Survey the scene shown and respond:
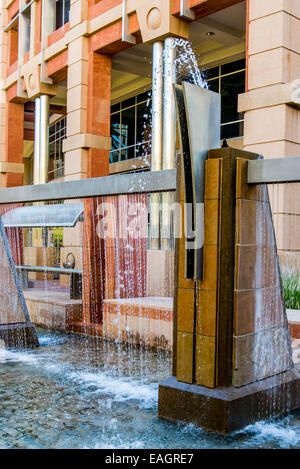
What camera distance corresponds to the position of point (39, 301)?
37.9 feet

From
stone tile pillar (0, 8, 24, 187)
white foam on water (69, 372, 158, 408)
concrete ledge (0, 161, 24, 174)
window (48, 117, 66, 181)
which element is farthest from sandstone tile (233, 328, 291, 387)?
window (48, 117, 66, 181)

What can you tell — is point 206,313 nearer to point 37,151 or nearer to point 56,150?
point 37,151

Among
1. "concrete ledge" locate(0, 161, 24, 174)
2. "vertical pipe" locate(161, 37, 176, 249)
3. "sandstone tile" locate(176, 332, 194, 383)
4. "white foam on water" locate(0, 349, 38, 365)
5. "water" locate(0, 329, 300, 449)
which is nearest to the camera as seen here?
"water" locate(0, 329, 300, 449)

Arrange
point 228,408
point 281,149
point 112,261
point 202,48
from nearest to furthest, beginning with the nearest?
point 228,408 < point 281,149 < point 112,261 < point 202,48

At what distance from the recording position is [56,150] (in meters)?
29.0

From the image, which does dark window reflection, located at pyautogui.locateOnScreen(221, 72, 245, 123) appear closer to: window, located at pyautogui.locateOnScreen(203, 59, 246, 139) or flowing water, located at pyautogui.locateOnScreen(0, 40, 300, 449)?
window, located at pyautogui.locateOnScreen(203, 59, 246, 139)

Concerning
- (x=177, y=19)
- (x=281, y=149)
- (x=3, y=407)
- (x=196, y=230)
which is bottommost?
(x=3, y=407)

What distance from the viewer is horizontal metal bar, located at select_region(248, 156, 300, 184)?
186 inches

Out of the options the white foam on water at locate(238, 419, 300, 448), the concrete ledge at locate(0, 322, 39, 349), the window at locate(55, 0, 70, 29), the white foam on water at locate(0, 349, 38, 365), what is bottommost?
the white foam on water at locate(0, 349, 38, 365)

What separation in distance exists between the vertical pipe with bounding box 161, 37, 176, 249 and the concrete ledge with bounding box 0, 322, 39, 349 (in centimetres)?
484

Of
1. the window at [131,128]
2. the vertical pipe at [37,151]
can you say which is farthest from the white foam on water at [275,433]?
the window at [131,128]
